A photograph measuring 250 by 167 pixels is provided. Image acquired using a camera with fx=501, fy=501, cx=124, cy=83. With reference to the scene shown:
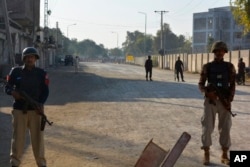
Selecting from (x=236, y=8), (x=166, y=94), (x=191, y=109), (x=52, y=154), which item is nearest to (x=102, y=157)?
(x=52, y=154)

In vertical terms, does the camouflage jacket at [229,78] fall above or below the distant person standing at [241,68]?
above

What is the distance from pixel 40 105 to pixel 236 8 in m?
29.8

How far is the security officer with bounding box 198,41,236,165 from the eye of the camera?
7.91m

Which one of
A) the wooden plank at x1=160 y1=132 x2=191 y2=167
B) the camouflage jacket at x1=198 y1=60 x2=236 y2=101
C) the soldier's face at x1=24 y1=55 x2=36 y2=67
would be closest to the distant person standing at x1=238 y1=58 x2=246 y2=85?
the camouflage jacket at x1=198 y1=60 x2=236 y2=101

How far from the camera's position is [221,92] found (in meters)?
7.92

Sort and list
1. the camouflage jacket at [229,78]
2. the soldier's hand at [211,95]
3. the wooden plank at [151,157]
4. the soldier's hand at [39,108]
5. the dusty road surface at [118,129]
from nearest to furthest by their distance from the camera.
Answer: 1. the wooden plank at [151,157]
2. the soldier's hand at [39,108]
3. the soldier's hand at [211,95]
4. the camouflage jacket at [229,78]
5. the dusty road surface at [118,129]

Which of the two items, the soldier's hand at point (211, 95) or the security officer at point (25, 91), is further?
the soldier's hand at point (211, 95)

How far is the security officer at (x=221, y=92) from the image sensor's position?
312 inches

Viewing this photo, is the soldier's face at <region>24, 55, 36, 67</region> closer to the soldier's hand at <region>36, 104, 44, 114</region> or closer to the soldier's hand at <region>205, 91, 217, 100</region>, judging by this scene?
the soldier's hand at <region>36, 104, 44, 114</region>

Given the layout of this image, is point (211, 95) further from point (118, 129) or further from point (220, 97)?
point (118, 129)

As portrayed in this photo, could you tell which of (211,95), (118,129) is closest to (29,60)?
(211,95)

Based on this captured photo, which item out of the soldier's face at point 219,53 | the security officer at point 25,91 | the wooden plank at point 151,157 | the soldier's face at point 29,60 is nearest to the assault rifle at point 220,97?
the soldier's face at point 219,53

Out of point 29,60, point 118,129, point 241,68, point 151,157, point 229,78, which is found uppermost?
point 29,60

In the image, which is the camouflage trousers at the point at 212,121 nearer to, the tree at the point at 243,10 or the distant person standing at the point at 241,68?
the distant person standing at the point at 241,68
